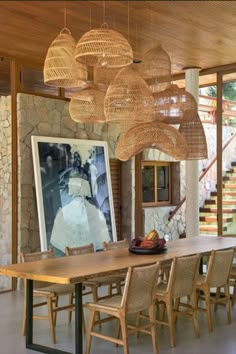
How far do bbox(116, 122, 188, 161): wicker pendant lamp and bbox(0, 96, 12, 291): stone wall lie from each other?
249 cm

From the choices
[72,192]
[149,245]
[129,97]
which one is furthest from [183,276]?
[72,192]

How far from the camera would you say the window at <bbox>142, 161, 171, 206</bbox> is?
10836mm

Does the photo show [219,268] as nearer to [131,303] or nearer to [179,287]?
[179,287]

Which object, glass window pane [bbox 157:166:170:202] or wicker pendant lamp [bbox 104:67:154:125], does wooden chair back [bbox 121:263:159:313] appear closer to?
wicker pendant lamp [bbox 104:67:154:125]

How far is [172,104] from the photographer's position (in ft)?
20.1

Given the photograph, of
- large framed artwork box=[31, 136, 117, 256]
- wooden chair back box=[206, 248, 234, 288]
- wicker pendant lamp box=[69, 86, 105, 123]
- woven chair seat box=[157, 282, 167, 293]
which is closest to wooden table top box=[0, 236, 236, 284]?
wooden chair back box=[206, 248, 234, 288]

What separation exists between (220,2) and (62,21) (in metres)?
1.93

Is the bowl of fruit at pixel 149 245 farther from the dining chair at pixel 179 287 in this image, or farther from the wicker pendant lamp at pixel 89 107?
the wicker pendant lamp at pixel 89 107

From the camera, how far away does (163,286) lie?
546 centimetres

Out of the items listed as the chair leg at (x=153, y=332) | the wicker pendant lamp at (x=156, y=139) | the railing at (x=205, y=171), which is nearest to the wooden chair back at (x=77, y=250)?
the wicker pendant lamp at (x=156, y=139)

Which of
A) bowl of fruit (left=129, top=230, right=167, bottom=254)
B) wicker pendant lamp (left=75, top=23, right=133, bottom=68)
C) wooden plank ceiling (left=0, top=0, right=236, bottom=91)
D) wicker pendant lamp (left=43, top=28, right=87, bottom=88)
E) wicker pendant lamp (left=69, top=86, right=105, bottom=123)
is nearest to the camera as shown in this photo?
wicker pendant lamp (left=75, top=23, right=133, bottom=68)

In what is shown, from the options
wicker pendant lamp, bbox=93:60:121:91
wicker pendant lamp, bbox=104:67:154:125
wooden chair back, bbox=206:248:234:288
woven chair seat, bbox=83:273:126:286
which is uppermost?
wicker pendant lamp, bbox=93:60:121:91

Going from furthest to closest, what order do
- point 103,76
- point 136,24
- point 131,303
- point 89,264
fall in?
point 103,76 < point 136,24 < point 89,264 < point 131,303

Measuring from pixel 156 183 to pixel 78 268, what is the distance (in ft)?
21.5
